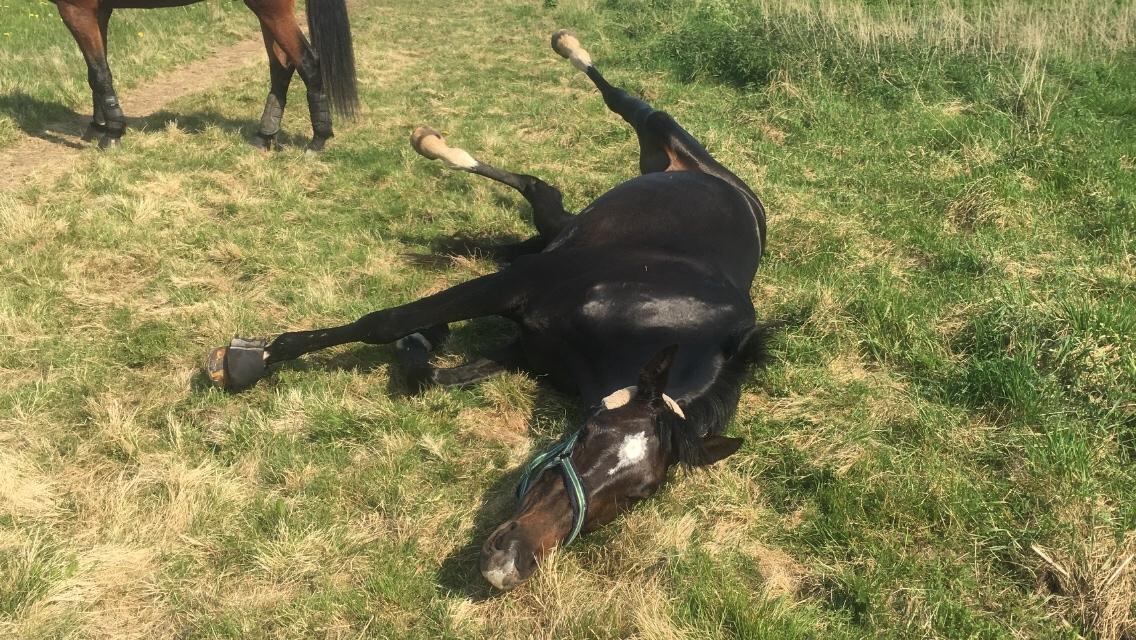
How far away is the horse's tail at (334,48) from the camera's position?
278 inches

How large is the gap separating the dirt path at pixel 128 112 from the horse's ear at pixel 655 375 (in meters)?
5.58

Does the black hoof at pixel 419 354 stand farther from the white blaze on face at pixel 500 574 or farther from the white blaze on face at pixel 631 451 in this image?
the white blaze on face at pixel 500 574

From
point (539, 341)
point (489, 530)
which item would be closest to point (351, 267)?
point (539, 341)

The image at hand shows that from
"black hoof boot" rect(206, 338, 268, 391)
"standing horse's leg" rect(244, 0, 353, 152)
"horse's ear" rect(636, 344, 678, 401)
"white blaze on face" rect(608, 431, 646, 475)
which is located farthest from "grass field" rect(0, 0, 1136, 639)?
"horse's ear" rect(636, 344, 678, 401)

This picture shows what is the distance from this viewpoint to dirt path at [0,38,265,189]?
5992 mm

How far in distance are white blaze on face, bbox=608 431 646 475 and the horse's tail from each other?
5.87 meters

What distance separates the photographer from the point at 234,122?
24.8 ft

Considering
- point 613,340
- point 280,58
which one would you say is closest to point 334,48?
point 280,58

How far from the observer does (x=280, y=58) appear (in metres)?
7.00

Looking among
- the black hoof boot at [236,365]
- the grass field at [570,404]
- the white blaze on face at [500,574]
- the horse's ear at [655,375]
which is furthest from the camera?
the black hoof boot at [236,365]

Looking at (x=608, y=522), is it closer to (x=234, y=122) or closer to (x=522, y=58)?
(x=234, y=122)

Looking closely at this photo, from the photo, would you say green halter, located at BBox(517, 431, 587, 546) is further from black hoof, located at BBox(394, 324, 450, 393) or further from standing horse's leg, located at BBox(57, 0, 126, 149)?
standing horse's leg, located at BBox(57, 0, 126, 149)

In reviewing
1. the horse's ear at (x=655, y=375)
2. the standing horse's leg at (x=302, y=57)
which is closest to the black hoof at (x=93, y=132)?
the standing horse's leg at (x=302, y=57)

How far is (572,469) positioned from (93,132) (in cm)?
653
